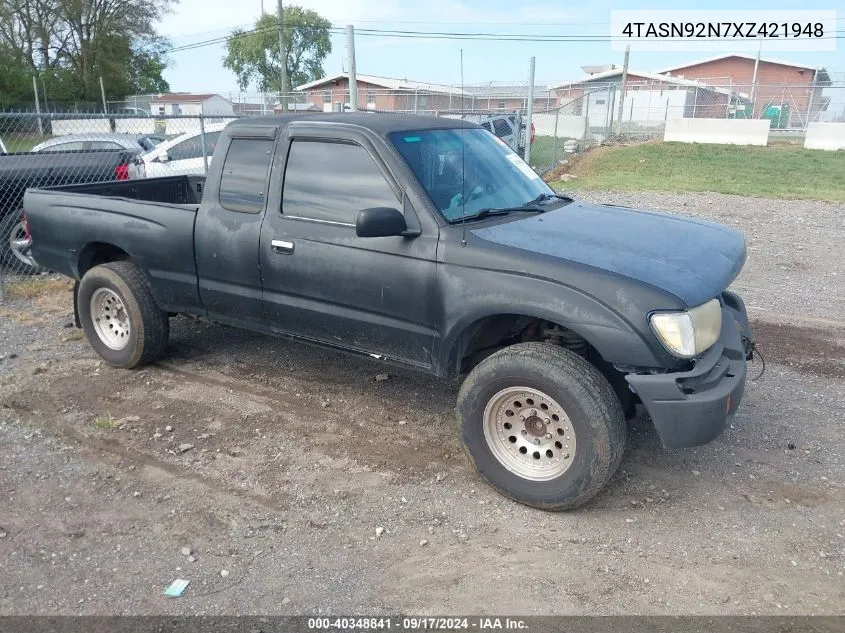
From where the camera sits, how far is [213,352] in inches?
241

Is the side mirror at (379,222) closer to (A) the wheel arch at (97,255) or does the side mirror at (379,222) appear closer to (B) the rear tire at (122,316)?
(B) the rear tire at (122,316)

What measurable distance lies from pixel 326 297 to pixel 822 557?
2.97 m

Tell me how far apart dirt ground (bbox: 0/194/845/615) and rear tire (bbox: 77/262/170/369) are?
18 centimetres

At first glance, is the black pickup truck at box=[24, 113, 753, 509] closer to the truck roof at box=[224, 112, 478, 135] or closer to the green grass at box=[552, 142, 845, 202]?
the truck roof at box=[224, 112, 478, 135]

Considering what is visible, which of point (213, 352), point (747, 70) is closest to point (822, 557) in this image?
point (213, 352)

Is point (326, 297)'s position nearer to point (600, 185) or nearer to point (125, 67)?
point (600, 185)

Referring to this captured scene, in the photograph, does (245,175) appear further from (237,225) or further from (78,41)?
(78,41)

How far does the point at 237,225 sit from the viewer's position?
465cm

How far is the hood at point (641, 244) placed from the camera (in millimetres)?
3506

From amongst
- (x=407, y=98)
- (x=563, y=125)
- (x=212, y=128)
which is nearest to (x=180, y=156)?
(x=212, y=128)

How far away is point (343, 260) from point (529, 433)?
4.86 feet

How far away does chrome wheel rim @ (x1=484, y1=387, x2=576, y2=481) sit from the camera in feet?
12.0

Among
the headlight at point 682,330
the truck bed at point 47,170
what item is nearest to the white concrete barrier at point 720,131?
the truck bed at point 47,170

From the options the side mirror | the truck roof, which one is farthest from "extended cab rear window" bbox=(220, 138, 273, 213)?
the side mirror
